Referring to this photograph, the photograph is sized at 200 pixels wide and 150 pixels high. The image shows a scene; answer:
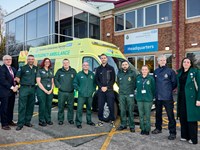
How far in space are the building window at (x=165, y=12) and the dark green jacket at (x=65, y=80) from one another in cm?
1062

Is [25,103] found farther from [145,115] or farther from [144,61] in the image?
[144,61]

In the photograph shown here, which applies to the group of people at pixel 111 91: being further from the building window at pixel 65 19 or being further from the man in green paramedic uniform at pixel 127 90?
the building window at pixel 65 19

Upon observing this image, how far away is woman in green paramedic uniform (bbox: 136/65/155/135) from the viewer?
221 inches

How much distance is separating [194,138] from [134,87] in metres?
1.86

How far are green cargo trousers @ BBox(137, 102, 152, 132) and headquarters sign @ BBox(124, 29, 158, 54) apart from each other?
10324mm

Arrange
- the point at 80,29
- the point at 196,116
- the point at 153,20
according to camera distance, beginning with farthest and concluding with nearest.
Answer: the point at 80,29, the point at 153,20, the point at 196,116

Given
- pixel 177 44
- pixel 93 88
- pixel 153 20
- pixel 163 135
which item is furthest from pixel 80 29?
pixel 163 135

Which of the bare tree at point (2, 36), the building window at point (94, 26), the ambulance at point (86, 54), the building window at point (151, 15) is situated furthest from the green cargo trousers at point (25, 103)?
the bare tree at point (2, 36)

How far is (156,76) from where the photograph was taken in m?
5.66

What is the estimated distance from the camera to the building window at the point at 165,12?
14938 mm

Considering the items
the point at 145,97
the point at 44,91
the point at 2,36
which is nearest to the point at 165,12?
the point at 145,97

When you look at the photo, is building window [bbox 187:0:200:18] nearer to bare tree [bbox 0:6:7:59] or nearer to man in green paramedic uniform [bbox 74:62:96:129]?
man in green paramedic uniform [bbox 74:62:96:129]

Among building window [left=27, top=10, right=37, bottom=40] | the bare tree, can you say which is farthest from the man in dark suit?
the bare tree

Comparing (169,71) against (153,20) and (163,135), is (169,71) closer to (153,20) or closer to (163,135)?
(163,135)
